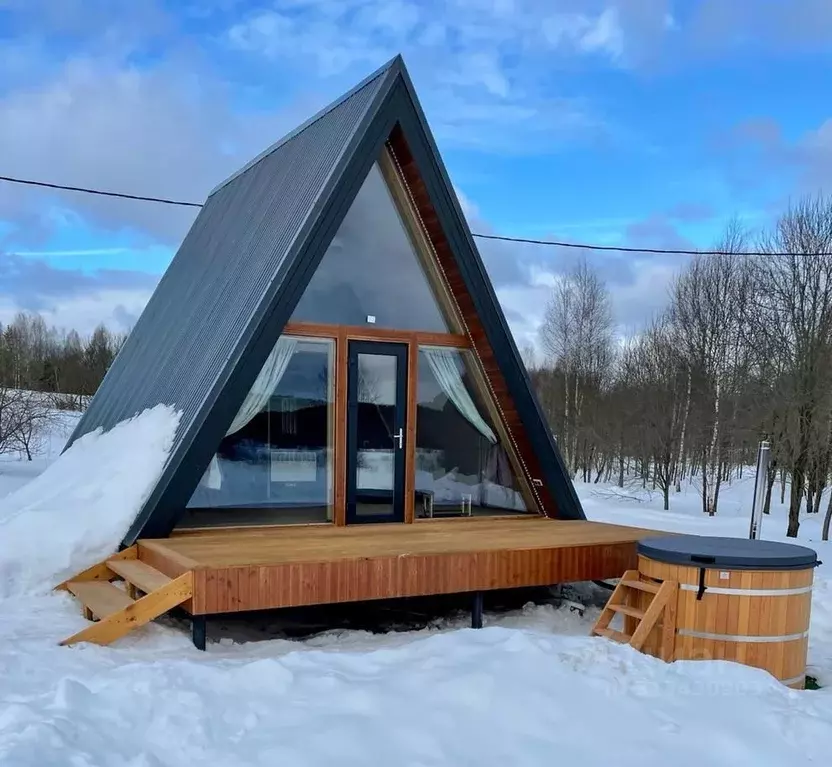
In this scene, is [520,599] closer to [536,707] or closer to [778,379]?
[536,707]

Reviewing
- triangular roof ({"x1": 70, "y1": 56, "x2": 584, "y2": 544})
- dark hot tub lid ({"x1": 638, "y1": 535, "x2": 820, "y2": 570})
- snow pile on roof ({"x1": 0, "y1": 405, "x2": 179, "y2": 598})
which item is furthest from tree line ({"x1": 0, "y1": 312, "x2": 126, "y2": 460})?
dark hot tub lid ({"x1": 638, "y1": 535, "x2": 820, "y2": 570})

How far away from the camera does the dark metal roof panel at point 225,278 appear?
20.1 ft

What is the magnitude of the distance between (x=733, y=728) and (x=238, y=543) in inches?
141

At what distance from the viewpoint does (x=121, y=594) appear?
519cm

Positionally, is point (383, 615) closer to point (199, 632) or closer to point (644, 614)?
point (199, 632)

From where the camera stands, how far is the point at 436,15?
8.56m

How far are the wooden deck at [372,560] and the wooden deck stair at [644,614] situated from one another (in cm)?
83

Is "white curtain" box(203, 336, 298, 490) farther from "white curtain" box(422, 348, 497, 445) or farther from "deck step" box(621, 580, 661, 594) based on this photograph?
"deck step" box(621, 580, 661, 594)

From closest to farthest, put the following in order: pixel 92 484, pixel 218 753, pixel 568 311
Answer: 1. pixel 218 753
2. pixel 92 484
3. pixel 568 311

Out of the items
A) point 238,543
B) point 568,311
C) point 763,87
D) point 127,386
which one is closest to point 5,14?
point 127,386

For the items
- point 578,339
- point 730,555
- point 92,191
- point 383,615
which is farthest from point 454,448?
point 578,339

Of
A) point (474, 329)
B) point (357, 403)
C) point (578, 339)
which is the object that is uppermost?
point (578, 339)

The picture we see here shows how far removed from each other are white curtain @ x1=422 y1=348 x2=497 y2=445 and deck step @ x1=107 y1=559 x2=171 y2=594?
3156 mm

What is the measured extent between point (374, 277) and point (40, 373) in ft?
93.2
